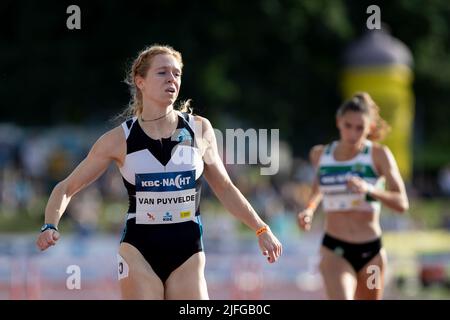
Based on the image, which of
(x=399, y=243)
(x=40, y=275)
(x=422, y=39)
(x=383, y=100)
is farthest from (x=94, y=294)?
(x=422, y=39)

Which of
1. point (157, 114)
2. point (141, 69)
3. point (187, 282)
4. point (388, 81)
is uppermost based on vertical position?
point (388, 81)

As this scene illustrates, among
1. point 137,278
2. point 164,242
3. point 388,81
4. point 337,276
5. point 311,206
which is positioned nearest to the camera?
point 137,278

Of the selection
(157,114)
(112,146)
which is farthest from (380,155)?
(112,146)

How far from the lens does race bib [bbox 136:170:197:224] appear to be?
254 inches

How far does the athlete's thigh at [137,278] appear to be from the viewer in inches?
245

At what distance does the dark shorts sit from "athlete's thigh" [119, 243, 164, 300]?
8.29ft

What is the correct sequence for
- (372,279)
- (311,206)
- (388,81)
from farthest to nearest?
(388,81)
(311,206)
(372,279)

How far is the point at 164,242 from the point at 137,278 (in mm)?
281

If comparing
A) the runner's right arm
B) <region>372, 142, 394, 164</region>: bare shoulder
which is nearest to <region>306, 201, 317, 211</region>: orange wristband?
<region>372, 142, 394, 164</region>: bare shoulder

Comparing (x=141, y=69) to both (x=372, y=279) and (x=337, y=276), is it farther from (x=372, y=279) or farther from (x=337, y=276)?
(x=372, y=279)

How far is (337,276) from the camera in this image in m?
8.35

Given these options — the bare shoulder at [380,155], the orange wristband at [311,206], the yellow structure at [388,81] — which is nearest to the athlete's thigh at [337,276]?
the orange wristband at [311,206]
